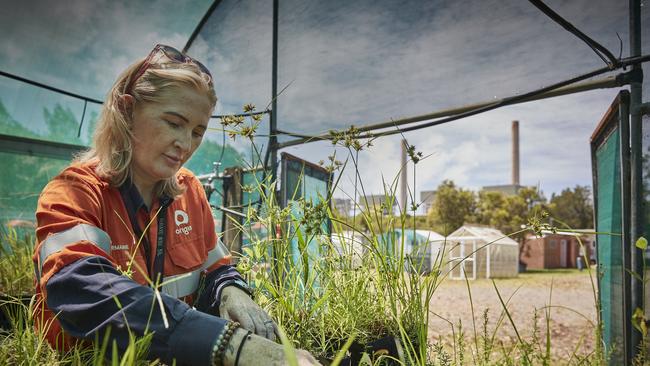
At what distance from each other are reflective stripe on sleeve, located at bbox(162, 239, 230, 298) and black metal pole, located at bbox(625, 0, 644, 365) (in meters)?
1.36

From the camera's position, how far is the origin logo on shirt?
1214 millimetres

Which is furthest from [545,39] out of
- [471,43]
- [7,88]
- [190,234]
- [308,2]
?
[7,88]

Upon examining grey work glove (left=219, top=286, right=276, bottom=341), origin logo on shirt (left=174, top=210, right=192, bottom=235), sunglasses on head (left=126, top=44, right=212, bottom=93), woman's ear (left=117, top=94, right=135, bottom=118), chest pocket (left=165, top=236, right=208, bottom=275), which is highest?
sunglasses on head (left=126, top=44, right=212, bottom=93)

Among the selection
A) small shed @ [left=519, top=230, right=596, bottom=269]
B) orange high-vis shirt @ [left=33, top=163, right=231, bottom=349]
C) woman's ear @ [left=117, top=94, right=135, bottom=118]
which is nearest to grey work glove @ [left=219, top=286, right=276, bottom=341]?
orange high-vis shirt @ [left=33, top=163, right=231, bottom=349]

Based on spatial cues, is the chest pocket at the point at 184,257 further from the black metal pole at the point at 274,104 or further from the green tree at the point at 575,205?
the green tree at the point at 575,205

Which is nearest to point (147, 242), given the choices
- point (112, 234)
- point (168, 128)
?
point (112, 234)

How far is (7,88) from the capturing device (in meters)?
3.25

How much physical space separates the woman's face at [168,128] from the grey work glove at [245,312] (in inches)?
15.0

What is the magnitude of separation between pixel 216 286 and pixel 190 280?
0.45ft

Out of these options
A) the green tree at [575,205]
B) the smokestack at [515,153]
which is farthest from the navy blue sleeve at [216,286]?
the smokestack at [515,153]

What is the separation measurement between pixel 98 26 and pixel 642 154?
13.2ft

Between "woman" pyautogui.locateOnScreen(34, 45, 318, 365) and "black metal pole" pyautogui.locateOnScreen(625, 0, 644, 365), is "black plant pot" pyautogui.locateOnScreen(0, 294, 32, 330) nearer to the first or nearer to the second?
"woman" pyautogui.locateOnScreen(34, 45, 318, 365)

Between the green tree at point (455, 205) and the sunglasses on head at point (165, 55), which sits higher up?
the green tree at point (455, 205)

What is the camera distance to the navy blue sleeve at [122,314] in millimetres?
643
